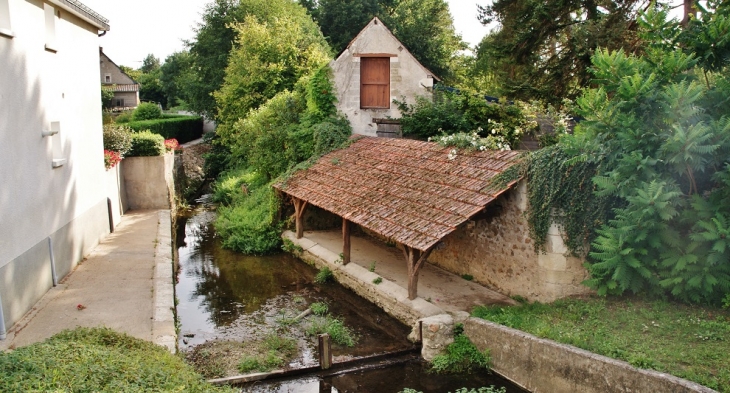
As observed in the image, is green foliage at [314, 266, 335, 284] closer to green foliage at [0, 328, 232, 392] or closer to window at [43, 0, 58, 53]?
green foliage at [0, 328, 232, 392]

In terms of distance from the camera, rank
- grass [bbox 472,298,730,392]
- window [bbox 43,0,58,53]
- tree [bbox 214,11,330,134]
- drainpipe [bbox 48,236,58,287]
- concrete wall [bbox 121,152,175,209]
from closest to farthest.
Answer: grass [bbox 472,298,730,392]
drainpipe [bbox 48,236,58,287]
window [bbox 43,0,58,53]
concrete wall [bbox 121,152,175,209]
tree [bbox 214,11,330,134]

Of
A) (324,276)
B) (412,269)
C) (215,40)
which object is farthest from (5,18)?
(215,40)

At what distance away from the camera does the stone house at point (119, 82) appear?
47.1 m

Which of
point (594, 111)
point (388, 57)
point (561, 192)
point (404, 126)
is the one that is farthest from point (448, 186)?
point (388, 57)

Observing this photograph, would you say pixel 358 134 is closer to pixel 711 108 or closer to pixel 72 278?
pixel 72 278

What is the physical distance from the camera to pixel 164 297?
10.0 m

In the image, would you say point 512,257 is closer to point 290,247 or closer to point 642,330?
point 642,330

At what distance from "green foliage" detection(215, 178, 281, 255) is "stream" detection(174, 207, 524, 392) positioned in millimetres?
340

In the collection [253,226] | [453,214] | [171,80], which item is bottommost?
[253,226]

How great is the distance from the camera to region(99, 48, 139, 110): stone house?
47125 mm

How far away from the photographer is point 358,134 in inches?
671

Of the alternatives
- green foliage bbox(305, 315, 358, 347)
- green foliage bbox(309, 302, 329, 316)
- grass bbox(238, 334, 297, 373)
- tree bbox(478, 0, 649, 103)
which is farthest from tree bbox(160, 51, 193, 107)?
grass bbox(238, 334, 297, 373)

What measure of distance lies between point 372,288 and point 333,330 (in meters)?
1.95

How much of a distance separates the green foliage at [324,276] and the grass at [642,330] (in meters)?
4.61
